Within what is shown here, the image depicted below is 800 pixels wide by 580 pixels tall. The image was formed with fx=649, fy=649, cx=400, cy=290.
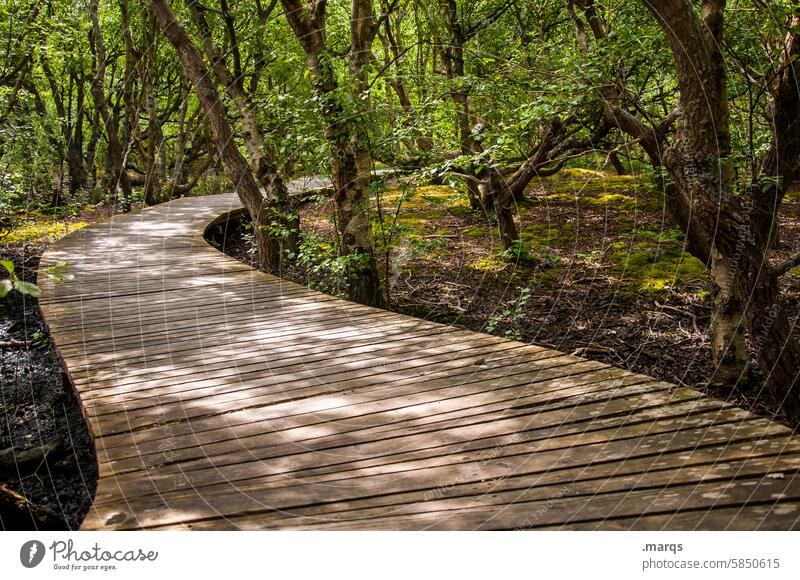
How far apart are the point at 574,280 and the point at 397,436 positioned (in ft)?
24.5

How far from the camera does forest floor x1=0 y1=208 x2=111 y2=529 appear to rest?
538 centimetres

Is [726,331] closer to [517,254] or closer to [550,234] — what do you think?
[517,254]

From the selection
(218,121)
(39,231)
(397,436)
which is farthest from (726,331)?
(39,231)

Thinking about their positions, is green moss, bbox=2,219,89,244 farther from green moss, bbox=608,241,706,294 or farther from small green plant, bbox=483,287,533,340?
green moss, bbox=608,241,706,294

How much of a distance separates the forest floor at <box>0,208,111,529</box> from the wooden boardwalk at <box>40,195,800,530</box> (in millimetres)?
1151

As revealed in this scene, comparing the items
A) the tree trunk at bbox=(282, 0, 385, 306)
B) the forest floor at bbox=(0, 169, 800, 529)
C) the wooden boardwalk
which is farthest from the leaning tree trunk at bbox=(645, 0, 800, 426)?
the tree trunk at bbox=(282, 0, 385, 306)

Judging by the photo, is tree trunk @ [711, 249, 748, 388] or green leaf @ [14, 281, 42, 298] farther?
tree trunk @ [711, 249, 748, 388]

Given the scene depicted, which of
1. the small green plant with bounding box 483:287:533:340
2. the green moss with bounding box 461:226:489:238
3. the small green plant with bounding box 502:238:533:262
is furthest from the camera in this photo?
the green moss with bounding box 461:226:489:238

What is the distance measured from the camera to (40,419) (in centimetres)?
684

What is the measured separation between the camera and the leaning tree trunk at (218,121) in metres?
9.46

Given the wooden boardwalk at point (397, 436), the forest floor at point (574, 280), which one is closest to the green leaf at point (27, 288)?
the wooden boardwalk at point (397, 436)

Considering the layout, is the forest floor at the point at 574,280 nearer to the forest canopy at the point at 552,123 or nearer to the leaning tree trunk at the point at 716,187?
the forest canopy at the point at 552,123

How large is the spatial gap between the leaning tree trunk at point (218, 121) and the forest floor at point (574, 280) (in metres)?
0.99
